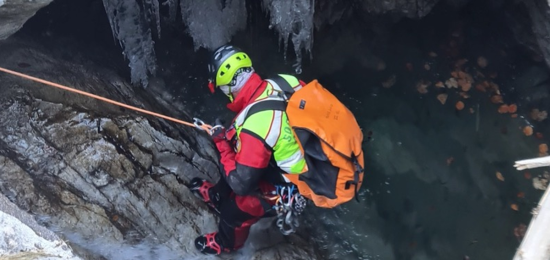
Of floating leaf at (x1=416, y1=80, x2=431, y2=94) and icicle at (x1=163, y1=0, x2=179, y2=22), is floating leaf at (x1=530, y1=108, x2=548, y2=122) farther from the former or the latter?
icicle at (x1=163, y1=0, x2=179, y2=22)

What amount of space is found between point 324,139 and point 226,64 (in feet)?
3.51

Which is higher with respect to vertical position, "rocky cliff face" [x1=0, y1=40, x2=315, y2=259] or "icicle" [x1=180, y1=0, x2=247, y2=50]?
"icicle" [x1=180, y1=0, x2=247, y2=50]

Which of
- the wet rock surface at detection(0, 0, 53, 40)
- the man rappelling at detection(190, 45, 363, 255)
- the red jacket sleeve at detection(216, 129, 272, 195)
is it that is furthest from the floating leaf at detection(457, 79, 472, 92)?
the wet rock surface at detection(0, 0, 53, 40)

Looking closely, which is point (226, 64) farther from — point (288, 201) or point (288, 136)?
point (288, 201)

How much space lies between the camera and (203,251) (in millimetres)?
5066

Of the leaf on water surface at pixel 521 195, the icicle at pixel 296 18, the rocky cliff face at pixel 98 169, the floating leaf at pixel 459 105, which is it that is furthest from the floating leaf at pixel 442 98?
the rocky cliff face at pixel 98 169

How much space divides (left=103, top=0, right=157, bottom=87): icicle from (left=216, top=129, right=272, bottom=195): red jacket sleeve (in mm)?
1886

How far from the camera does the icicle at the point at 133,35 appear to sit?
4973 mm

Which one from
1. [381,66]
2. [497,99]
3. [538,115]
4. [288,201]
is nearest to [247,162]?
[288,201]

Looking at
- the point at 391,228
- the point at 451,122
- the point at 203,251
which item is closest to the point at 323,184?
the point at 203,251

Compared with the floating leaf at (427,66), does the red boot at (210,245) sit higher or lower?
lower

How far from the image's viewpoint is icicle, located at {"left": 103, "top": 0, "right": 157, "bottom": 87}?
4.97 metres

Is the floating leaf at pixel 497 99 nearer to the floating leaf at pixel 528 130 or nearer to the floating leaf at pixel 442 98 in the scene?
the floating leaf at pixel 528 130

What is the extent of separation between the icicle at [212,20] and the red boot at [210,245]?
2.41 meters
